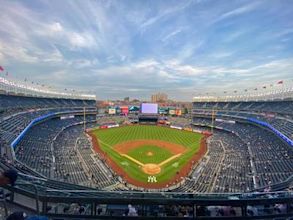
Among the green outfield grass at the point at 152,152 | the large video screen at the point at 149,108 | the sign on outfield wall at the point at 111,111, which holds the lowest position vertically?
the green outfield grass at the point at 152,152

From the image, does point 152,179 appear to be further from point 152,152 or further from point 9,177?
point 9,177

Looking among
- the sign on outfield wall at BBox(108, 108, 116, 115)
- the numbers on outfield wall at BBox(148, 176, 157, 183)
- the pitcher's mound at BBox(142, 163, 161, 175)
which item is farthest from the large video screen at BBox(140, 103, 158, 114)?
the numbers on outfield wall at BBox(148, 176, 157, 183)

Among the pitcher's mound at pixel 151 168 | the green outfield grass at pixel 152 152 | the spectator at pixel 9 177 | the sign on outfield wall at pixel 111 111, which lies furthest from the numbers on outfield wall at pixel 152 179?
the sign on outfield wall at pixel 111 111

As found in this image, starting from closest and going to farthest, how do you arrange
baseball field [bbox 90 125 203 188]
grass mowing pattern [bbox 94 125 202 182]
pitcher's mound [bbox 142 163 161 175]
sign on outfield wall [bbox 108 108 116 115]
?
baseball field [bbox 90 125 203 188] → grass mowing pattern [bbox 94 125 202 182] → pitcher's mound [bbox 142 163 161 175] → sign on outfield wall [bbox 108 108 116 115]

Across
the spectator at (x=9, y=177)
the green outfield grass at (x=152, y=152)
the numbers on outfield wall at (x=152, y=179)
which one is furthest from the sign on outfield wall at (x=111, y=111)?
the spectator at (x=9, y=177)

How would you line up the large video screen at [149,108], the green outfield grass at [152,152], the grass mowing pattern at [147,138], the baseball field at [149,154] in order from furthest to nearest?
1. the large video screen at [149,108]
2. the green outfield grass at [152,152]
3. the grass mowing pattern at [147,138]
4. the baseball field at [149,154]

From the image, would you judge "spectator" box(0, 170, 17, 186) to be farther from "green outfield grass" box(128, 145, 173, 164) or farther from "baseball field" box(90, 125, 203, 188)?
"green outfield grass" box(128, 145, 173, 164)

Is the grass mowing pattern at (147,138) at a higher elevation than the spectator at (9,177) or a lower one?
lower

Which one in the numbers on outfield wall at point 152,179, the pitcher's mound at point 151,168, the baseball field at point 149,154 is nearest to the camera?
the numbers on outfield wall at point 152,179

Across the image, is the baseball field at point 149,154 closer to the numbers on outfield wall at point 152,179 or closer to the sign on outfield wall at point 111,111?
the numbers on outfield wall at point 152,179

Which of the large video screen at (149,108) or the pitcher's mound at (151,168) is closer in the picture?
the pitcher's mound at (151,168)
